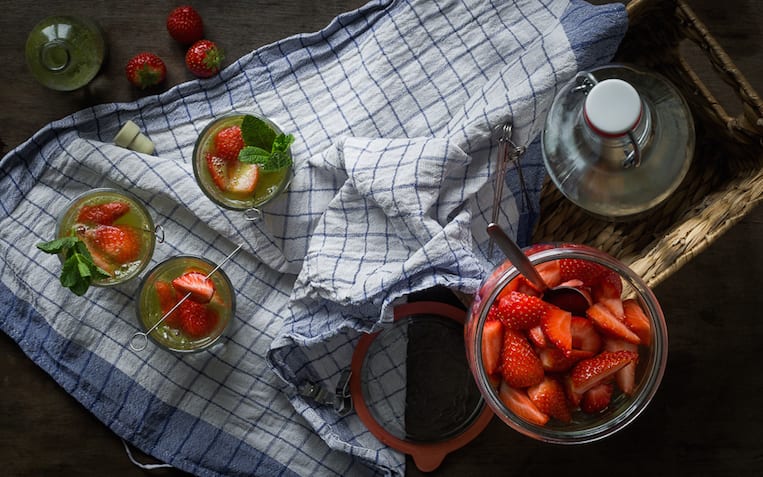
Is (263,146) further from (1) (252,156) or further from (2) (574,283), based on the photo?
(2) (574,283)

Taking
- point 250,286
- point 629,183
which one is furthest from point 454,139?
point 250,286

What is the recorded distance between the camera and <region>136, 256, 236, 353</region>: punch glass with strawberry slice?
4.75 ft

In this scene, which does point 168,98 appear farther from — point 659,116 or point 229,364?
point 659,116

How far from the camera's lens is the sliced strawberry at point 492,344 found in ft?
3.85

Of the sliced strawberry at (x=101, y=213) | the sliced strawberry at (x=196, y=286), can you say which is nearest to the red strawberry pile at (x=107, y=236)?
the sliced strawberry at (x=101, y=213)

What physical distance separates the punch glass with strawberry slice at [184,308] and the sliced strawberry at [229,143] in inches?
8.7

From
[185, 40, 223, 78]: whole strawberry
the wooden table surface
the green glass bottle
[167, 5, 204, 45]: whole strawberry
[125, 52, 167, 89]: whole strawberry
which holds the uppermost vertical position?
the green glass bottle

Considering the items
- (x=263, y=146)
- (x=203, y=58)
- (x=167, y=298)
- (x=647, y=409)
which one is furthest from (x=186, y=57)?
(x=647, y=409)

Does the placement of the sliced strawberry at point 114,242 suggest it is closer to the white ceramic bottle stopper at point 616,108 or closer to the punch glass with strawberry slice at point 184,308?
the punch glass with strawberry slice at point 184,308

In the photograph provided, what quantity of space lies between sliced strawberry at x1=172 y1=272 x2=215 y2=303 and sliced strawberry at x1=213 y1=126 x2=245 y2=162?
0.81ft

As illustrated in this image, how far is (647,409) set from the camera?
1.54 m

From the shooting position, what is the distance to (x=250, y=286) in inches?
59.2

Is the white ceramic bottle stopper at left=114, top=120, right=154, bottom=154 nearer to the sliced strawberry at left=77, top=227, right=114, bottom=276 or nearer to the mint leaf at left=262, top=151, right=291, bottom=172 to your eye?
the sliced strawberry at left=77, top=227, right=114, bottom=276

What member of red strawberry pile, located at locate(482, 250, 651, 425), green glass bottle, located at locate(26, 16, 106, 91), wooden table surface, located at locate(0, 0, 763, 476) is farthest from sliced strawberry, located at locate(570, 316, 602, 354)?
green glass bottle, located at locate(26, 16, 106, 91)
